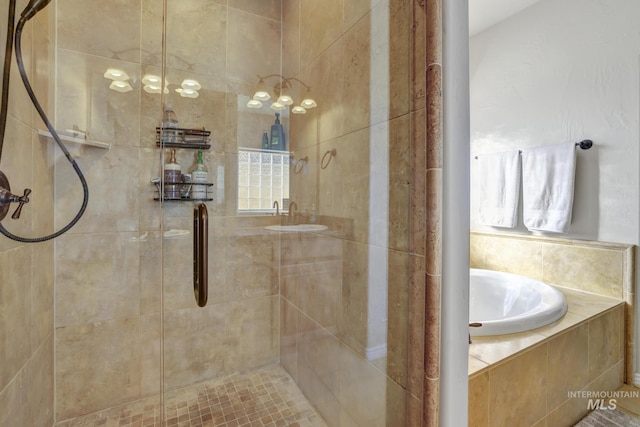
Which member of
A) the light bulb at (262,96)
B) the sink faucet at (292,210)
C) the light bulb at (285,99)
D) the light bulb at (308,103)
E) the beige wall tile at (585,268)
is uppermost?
the light bulb at (262,96)

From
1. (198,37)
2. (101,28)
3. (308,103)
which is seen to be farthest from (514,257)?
(101,28)

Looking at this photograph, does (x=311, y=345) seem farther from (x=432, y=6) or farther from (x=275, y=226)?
(x=432, y=6)

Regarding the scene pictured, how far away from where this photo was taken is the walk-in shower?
1.00 m

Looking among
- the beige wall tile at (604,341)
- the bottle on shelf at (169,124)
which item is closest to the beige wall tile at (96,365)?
the bottle on shelf at (169,124)

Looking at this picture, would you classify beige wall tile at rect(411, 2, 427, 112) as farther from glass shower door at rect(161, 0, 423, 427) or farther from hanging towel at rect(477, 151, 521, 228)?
hanging towel at rect(477, 151, 521, 228)

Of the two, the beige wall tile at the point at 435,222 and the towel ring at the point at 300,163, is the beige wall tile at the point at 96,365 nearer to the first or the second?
the towel ring at the point at 300,163

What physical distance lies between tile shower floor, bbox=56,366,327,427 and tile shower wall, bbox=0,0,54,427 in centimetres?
31

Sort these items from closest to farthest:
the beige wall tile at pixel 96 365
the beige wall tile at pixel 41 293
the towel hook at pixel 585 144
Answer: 1. the beige wall tile at pixel 41 293
2. the beige wall tile at pixel 96 365
3. the towel hook at pixel 585 144

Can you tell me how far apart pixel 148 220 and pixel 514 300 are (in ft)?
7.96

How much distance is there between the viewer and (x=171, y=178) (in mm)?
1472

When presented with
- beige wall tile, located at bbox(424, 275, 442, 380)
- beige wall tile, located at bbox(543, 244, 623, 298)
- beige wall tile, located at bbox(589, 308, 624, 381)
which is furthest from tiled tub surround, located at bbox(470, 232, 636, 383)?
beige wall tile, located at bbox(424, 275, 442, 380)

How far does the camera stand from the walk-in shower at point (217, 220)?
100cm

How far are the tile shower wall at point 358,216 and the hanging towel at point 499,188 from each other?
1.87m

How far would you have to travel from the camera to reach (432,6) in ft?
2.64
